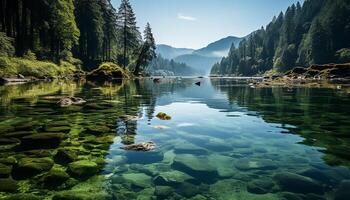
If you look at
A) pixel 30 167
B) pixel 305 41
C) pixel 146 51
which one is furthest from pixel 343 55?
pixel 30 167

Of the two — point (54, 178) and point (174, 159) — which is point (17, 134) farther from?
point (174, 159)

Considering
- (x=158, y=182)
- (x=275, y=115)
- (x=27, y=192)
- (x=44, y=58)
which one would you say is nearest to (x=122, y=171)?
(x=158, y=182)

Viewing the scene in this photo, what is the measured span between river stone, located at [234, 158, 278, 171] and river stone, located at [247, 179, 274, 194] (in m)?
0.91

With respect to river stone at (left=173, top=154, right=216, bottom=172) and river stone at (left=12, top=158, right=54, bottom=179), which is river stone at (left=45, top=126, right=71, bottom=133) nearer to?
river stone at (left=12, top=158, right=54, bottom=179)

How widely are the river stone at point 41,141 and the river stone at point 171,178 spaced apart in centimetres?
385

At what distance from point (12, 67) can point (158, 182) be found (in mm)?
42340

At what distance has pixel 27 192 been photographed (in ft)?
19.8

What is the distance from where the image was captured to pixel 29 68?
47.7 meters

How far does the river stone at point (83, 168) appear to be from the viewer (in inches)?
282

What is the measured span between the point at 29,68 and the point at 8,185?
151 ft

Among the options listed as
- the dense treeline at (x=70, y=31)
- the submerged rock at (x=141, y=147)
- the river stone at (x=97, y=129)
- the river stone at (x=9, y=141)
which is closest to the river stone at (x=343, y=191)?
the submerged rock at (x=141, y=147)

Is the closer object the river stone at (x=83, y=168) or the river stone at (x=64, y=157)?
the river stone at (x=83, y=168)

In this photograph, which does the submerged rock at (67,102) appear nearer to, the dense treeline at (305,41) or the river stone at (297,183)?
the river stone at (297,183)

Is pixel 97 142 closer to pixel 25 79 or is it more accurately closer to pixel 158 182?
pixel 158 182
